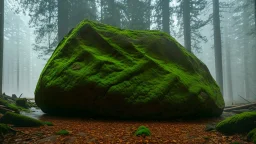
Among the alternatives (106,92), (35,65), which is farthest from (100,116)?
(35,65)

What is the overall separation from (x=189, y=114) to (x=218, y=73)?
46.5 feet

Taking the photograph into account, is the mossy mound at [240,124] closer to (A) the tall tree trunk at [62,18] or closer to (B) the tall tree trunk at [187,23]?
(B) the tall tree trunk at [187,23]

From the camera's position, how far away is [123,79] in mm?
6250

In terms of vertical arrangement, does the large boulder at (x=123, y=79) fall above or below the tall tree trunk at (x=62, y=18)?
below

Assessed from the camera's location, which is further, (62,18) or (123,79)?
(62,18)

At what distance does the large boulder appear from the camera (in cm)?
598

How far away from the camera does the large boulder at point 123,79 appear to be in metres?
5.98

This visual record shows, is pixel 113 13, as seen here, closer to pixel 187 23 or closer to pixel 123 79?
pixel 187 23

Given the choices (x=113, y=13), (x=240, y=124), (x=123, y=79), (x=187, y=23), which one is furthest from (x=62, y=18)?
(x=240, y=124)

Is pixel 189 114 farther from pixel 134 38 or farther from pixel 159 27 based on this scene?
pixel 159 27

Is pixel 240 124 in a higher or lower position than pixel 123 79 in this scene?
lower

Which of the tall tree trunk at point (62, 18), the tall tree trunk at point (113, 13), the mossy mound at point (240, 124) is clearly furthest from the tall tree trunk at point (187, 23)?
the mossy mound at point (240, 124)

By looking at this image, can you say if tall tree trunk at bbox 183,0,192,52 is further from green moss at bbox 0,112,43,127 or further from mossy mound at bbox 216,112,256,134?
green moss at bbox 0,112,43,127

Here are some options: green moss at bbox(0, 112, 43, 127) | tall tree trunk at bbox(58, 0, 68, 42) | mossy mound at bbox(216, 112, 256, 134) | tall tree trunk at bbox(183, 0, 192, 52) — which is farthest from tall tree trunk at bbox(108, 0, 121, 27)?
mossy mound at bbox(216, 112, 256, 134)
